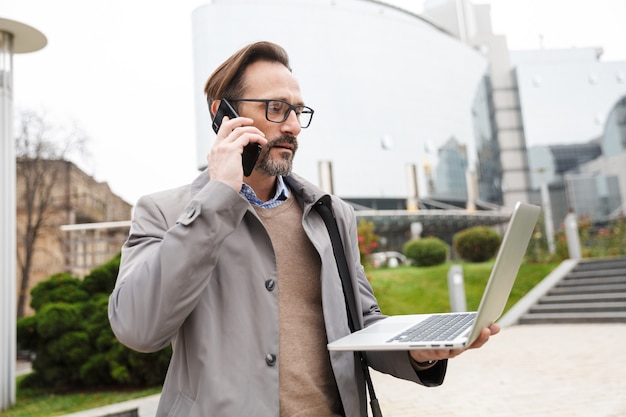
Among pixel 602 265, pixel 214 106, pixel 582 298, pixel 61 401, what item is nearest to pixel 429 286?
pixel 582 298

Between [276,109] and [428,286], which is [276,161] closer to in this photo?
[276,109]

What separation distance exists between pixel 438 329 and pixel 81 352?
6.94 m

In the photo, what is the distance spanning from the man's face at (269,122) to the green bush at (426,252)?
1613 centimetres

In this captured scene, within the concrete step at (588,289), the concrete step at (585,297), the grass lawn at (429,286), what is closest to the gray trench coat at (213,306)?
the grass lawn at (429,286)

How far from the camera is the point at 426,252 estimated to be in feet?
56.3

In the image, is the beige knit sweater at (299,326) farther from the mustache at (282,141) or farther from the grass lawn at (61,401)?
the grass lawn at (61,401)

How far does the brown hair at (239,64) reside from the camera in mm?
1623

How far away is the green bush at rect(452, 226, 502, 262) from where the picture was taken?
58.1 ft

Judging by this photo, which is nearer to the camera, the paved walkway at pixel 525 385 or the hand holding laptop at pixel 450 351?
the hand holding laptop at pixel 450 351

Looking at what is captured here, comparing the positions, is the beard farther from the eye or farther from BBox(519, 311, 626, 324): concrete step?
BBox(519, 311, 626, 324): concrete step

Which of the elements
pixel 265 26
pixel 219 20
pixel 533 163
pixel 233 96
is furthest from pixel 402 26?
pixel 233 96

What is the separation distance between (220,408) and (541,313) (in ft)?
41.4

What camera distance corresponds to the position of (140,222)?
1428 millimetres

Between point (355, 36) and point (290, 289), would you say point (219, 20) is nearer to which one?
point (355, 36)
